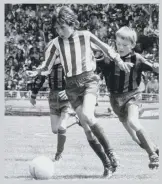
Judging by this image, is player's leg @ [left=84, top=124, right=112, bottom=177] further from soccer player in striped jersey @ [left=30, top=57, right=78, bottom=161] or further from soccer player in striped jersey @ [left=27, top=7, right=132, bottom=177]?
soccer player in striped jersey @ [left=30, top=57, right=78, bottom=161]

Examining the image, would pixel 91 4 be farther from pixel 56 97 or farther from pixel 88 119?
pixel 88 119

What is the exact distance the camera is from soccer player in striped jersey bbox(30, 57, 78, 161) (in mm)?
5680

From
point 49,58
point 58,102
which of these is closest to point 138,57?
point 49,58

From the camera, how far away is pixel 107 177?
4977 mm

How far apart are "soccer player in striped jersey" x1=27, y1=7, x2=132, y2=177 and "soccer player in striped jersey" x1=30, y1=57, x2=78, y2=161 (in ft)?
1.55

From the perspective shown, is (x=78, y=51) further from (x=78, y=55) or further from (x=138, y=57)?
(x=138, y=57)

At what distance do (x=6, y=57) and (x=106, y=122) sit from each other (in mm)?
1501

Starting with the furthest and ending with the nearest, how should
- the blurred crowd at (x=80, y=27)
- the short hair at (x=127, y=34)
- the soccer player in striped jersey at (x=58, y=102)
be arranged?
the blurred crowd at (x=80, y=27) < the soccer player in striped jersey at (x=58, y=102) < the short hair at (x=127, y=34)

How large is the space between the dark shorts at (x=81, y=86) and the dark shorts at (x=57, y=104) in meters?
0.76

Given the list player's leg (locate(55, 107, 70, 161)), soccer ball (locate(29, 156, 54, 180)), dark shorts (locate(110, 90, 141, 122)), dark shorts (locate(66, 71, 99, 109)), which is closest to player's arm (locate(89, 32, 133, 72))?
dark shorts (locate(66, 71, 99, 109))

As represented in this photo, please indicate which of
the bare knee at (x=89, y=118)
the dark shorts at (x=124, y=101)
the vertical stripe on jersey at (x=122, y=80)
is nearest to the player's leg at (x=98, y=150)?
the bare knee at (x=89, y=118)

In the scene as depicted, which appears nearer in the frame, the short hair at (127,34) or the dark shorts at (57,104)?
the short hair at (127,34)

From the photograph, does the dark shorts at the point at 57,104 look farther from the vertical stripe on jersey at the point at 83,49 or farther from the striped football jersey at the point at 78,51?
the vertical stripe on jersey at the point at 83,49

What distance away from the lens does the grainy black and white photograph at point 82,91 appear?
5.02 meters
